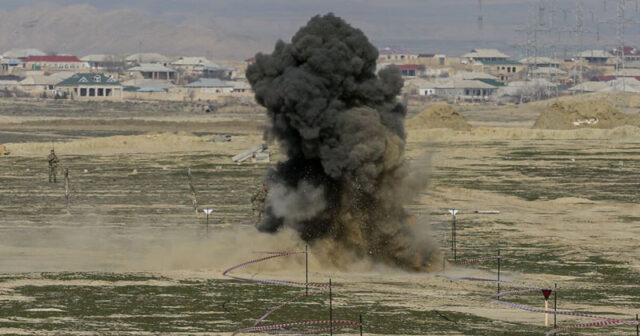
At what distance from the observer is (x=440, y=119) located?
121 meters

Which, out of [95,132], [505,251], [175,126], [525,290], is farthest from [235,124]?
[525,290]

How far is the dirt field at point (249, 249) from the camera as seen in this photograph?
1126 inches

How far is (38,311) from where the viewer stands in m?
28.6

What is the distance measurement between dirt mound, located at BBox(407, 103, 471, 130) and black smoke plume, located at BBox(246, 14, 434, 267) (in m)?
84.1

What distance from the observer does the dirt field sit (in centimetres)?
2861

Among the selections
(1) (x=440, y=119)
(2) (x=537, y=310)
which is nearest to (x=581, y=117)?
(1) (x=440, y=119)

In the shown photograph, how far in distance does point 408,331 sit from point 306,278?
726 cm

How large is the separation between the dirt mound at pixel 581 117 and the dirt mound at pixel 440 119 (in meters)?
8.69

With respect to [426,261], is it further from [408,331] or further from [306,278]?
[408,331]

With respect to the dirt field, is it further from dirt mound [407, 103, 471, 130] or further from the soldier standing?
dirt mound [407, 103, 471, 130]

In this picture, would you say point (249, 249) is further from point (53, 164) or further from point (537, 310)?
point (53, 164)

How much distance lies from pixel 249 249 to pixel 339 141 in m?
5.54

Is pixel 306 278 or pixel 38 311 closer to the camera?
pixel 38 311

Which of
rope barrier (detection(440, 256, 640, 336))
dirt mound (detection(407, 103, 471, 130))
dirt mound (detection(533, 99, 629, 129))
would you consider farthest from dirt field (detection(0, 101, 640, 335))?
dirt mound (detection(533, 99, 629, 129))
